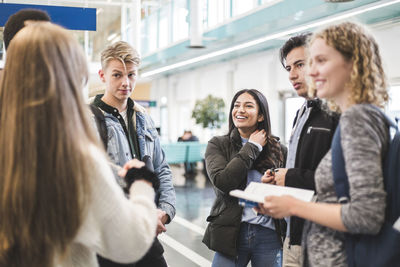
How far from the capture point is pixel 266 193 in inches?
62.2

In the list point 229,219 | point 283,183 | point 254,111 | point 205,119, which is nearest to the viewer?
point 283,183

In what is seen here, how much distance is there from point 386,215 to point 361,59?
1.72ft

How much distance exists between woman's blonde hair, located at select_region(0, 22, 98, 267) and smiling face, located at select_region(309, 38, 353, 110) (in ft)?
2.77

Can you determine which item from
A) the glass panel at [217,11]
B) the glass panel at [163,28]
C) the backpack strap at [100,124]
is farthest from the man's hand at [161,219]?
the glass panel at [163,28]

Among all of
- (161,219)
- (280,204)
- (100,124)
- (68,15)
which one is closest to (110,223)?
(280,204)

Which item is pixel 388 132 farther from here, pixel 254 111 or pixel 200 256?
pixel 200 256

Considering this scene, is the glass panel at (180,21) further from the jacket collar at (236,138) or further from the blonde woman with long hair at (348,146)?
the blonde woman with long hair at (348,146)

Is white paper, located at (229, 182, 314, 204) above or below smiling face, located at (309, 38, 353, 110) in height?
below

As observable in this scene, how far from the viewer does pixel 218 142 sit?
278 cm

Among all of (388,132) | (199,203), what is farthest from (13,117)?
(199,203)

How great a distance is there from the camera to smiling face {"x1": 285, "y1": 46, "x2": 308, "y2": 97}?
2205mm

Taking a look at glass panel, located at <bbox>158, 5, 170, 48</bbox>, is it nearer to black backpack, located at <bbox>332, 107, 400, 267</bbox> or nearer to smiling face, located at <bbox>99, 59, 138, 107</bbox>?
→ smiling face, located at <bbox>99, 59, 138, 107</bbox>

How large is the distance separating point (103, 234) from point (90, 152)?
241mm

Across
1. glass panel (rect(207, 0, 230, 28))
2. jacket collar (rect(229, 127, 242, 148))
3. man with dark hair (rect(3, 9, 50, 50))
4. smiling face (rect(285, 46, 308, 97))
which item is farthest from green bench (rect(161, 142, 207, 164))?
man with dark hair (rect(3, 9, 50, 50))
